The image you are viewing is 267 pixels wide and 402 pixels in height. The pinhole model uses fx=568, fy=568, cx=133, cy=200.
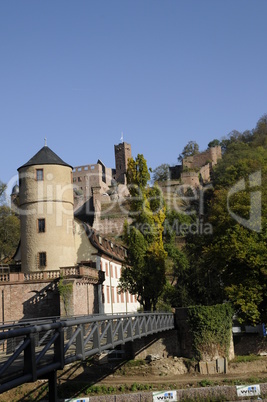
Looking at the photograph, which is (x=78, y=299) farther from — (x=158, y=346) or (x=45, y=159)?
(x=45, y=159)

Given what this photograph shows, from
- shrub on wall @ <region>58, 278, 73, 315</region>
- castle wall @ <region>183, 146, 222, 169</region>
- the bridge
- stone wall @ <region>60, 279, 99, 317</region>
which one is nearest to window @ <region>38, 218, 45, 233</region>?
stone wall @ <region>60, 279, 99, 317</region>

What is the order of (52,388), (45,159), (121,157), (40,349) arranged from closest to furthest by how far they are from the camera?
(52,388), (40,349), (45,159), (121,157)

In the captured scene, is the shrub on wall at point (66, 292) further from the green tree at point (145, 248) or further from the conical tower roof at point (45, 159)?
the conical tower roof at point (45, 159)

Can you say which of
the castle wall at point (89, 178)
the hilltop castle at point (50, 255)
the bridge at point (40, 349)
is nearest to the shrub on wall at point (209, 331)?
the hilltop castle at point (50, 255)

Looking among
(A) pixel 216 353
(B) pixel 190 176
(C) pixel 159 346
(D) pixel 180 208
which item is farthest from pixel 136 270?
(B) pixel 190 176

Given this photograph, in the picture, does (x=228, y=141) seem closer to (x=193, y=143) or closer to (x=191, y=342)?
(x=193, y=143)

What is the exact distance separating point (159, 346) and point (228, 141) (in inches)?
4416

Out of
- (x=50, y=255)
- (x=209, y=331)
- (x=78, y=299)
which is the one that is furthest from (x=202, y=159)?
(x=209, y=331)

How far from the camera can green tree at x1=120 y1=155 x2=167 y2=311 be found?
3788cm

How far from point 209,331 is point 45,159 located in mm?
16288

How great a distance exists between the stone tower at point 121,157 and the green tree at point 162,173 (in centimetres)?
694

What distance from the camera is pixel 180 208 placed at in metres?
89.9

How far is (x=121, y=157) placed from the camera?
12162 cm

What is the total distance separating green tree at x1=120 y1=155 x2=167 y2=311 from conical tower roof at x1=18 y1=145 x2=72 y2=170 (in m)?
5.55
